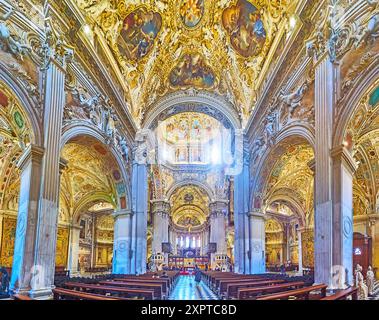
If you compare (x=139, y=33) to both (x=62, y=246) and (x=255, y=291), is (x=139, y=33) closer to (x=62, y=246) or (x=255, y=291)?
(x=255, y=291)

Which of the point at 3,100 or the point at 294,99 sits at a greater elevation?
the point at 294,99

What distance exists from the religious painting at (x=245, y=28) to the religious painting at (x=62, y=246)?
16742 millimetres

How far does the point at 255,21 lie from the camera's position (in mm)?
16859

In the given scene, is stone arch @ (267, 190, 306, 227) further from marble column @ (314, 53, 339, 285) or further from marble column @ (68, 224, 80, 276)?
marble column @ (314, 53, 339, 285)

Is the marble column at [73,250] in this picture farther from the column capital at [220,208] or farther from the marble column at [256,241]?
the column capital at [220,208]

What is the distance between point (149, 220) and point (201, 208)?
1294 centimetres

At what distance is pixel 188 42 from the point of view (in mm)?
21422

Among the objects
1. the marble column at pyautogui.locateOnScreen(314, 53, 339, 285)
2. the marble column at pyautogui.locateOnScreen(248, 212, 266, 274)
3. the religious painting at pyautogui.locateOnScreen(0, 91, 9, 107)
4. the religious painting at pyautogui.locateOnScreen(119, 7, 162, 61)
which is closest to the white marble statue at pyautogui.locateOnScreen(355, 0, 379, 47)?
the marble column at pyautogui.locateOnScreen(314, 53, 339, 285)

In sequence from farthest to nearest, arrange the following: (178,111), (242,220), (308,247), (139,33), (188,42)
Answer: (308,247) → (178,111) → (188,42) → (242,220) → (139,33)

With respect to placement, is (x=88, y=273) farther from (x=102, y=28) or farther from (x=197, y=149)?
(x=102, y=28)

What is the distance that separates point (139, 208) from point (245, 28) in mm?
11078

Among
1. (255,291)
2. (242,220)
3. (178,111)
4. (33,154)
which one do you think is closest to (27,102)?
(33,154)

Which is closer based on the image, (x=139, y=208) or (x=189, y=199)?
(x=139, y=208)
